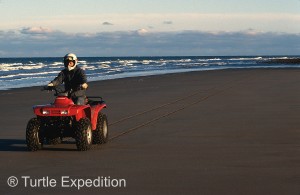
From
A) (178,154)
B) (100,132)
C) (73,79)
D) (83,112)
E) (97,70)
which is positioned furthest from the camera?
(97,70)

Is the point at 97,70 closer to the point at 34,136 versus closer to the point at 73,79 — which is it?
the point at 73,79

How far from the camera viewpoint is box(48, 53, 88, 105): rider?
42.0ft

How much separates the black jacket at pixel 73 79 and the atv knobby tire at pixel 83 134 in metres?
0.71

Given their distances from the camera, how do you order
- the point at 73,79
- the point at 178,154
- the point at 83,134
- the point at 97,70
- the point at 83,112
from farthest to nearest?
the point at 97,70 → the point at 73,79 → the point at 83,112 → the point at 83,134 → the point at 178,154

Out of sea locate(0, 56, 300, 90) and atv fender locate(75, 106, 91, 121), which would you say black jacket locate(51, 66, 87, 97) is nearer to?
atv fender locate(75, 106, 91, 121)

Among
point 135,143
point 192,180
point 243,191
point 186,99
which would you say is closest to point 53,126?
point 135,143

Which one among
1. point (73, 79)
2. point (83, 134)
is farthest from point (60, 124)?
point (73, 79)

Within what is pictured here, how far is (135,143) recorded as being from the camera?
1344 cm

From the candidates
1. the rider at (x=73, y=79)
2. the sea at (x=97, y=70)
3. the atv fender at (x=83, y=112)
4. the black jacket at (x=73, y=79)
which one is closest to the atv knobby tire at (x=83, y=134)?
the atv fender at (x=83, y=112)

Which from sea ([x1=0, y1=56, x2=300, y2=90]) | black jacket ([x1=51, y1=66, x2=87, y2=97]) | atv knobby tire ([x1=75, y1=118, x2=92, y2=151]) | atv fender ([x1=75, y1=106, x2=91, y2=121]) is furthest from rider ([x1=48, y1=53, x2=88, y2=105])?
sea ([x1=0, y1=56, x2=300, y2=90])

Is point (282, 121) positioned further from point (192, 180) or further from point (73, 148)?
point (192, 180)

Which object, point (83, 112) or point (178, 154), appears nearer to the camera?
point (178, 154)

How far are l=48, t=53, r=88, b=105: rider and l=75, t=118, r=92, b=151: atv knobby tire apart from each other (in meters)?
0.59

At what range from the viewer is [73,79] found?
511 inches
